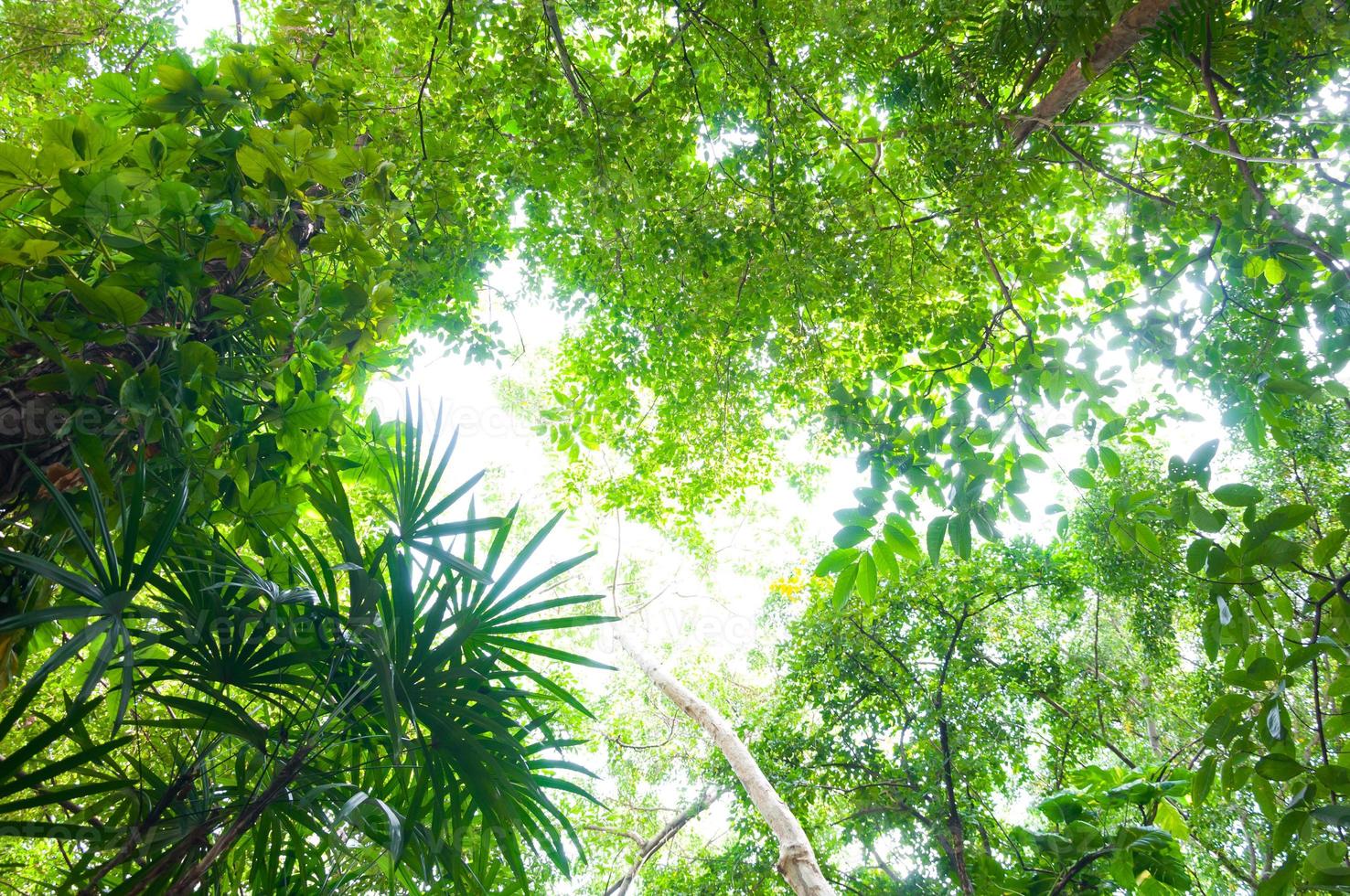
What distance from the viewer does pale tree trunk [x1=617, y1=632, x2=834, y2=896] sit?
11.4ft

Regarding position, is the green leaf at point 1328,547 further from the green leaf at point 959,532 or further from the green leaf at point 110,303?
the green leaf at point 110,303

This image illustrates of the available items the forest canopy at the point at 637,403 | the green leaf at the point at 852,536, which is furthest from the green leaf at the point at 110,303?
the green leaf at the point at 852,536

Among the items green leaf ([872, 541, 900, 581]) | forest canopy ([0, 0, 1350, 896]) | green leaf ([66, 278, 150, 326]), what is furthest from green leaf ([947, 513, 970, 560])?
green leaf ([66, 278, 150, 326])

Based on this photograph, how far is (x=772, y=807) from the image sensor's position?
3955mm

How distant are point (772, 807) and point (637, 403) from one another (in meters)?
2.48

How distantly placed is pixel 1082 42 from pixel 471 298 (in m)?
2.56

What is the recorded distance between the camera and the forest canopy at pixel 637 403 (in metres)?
1.17

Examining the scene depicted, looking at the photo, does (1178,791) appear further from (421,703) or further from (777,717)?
(777,717)

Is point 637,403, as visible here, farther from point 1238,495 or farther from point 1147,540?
point 1238,495

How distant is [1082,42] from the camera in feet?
4.85

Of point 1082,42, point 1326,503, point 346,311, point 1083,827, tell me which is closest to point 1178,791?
point 1083,827

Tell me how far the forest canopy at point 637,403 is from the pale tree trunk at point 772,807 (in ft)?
0.14
